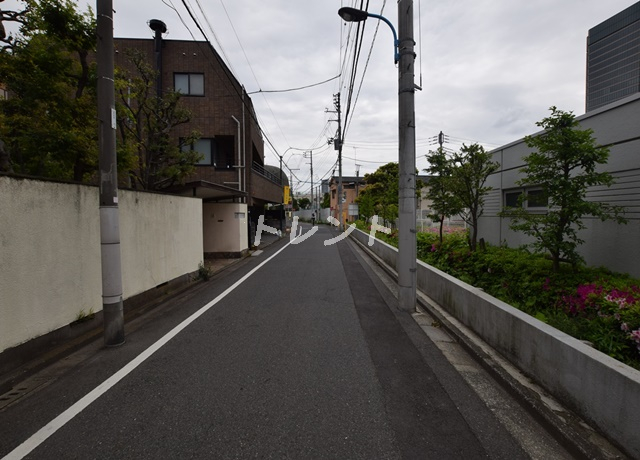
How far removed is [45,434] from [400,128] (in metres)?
6.03

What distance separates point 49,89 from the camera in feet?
20.6

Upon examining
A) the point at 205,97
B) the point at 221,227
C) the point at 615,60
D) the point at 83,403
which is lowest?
the point at 83,403

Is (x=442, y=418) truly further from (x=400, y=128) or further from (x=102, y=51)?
(x=102, y=51)

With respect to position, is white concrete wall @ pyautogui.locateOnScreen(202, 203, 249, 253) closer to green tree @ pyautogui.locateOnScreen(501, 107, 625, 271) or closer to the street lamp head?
the street lamp head

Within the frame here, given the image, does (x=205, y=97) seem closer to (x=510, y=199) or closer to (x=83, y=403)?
(x=510, y=199)

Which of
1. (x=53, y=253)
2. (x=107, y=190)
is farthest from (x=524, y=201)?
(x=53, y=253)

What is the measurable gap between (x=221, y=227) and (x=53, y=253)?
894 centimetres

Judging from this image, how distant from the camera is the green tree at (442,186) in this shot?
774 cm

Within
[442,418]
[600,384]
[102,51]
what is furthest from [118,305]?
[600,384]

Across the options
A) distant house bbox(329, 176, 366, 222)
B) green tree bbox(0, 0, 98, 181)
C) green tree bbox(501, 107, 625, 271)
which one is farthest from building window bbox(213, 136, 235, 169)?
distant house bbox(329, 176, 366, 222)

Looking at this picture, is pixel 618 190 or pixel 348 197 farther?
pixel 348 197

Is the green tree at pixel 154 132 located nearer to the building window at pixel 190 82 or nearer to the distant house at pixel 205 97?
the distant house at pixel 205 97

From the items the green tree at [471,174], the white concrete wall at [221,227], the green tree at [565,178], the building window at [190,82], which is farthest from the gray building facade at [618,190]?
the building window at [190,82]

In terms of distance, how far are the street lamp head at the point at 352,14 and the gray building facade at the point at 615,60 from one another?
10.5m
